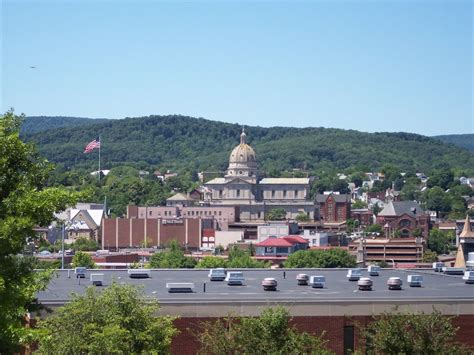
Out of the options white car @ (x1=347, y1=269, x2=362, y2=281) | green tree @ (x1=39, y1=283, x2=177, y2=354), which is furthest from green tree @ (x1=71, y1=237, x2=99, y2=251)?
green tree @ (x1=39, y1=283, x2=177, y2=354)

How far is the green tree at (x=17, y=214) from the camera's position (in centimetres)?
1627

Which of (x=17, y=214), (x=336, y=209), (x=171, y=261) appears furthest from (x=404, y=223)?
(x=17, y=214)

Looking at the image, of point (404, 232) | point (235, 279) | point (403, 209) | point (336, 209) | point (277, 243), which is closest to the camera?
point (235, 279)

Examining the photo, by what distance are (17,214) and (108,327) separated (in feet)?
20.4

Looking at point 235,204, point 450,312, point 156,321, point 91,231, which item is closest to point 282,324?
point 156,321

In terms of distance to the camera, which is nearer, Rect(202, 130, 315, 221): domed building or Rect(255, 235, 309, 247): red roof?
Rect(255, 235, 309, 247): red roof

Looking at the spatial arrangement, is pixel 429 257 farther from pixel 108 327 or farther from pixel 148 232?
pixel 108 327

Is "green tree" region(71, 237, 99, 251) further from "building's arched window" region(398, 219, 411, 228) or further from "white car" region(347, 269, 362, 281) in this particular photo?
"white car" region(347, 269, 362, 281)

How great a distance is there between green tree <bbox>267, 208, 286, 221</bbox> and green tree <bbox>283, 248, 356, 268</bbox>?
80311 millimetres

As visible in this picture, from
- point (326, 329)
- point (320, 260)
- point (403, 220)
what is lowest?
point (326, 329)

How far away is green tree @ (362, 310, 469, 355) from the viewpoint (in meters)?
24.1

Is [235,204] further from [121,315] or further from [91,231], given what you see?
[121,315]

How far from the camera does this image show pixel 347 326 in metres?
29.5

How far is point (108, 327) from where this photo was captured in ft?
73.3
